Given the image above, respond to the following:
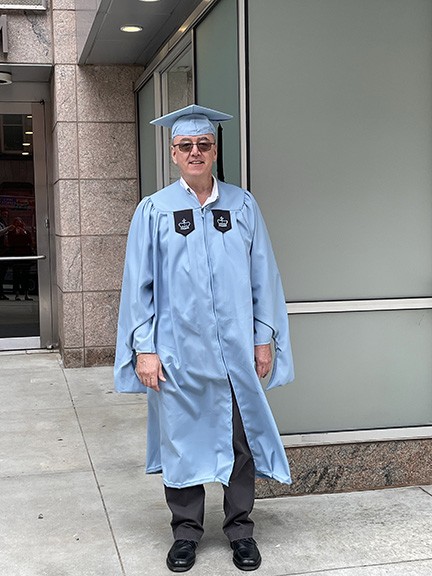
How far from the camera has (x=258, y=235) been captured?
3912 mm

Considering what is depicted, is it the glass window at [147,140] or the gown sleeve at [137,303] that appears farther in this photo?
the glass window at [147,140]

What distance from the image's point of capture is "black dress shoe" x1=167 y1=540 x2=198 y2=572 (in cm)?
381

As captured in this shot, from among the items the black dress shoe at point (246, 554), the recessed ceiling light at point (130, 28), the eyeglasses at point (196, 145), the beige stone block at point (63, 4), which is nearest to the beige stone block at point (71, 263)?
the beige stone block at point (63, 4)

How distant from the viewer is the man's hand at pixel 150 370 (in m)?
3.74

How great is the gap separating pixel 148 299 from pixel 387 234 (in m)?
1.59

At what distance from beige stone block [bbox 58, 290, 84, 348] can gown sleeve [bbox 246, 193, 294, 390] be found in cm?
494

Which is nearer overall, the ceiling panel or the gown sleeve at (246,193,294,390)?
the gown sleeve at (246,193,294,390)

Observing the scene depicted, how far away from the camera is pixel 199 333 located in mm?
3773

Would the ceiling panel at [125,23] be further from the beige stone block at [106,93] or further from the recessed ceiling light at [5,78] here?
the recessed ceiling light at [5,78]

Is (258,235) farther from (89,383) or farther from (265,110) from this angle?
(89,383)

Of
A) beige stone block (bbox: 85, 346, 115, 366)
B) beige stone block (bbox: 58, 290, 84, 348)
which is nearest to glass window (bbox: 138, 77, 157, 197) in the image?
beige stone block (bbox: 58, 290, 84, 348)

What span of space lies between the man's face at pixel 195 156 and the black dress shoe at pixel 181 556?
1589 millimetres

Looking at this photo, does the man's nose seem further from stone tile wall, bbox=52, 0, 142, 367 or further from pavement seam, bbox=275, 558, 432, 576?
stone tile wall, bbox=52, 0, 142, 367

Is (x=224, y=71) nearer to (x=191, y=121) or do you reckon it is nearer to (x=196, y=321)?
(x=191, y=121)
